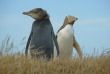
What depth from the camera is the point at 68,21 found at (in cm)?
843

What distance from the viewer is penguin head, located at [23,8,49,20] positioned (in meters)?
5.91

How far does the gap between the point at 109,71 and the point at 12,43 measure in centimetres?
268

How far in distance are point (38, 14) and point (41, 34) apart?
0.62 meters

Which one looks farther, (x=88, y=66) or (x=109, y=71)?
(x=88, y=66)

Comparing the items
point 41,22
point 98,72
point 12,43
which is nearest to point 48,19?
point 41,22

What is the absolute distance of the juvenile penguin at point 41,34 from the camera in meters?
5.81

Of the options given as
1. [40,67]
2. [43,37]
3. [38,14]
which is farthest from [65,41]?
[40,67]

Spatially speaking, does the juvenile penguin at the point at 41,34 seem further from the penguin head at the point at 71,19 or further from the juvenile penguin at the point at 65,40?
the penguin head at the point at 71,19

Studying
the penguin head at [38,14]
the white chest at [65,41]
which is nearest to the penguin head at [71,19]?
the white chest at [65,41]

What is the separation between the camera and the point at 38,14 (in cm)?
593

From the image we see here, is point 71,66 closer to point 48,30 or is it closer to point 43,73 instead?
point 43,73

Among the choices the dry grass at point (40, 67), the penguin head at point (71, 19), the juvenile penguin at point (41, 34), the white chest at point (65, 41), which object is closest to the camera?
the dry grass at point (40, 67)

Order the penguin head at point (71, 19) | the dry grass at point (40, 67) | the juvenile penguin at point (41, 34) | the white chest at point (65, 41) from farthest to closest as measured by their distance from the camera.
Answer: the penguin head at point (71, 19)
the white chest at point (65, 41)
the juvenile penguin at point (41, 34)
the dry grass at point (40, 67)

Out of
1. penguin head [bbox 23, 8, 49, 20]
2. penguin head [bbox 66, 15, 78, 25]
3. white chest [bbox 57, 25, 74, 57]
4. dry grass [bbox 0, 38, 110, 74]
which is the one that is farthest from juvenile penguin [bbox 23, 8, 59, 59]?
penguin head [bbox 66, 15, 78, 25]
